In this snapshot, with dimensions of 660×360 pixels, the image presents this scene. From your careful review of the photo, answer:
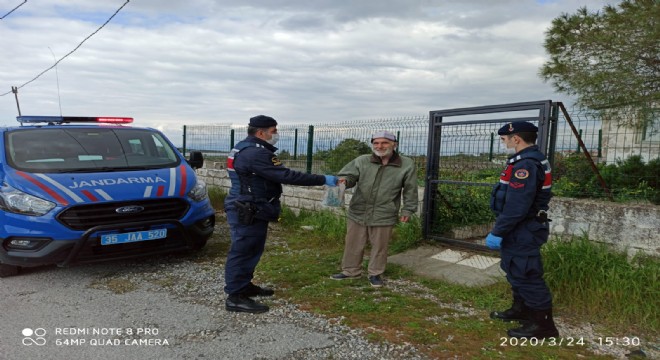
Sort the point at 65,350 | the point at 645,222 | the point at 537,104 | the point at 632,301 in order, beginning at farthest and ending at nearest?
the point at 537,104
the point at 645,222
the point at 632,301
the point at 65,350

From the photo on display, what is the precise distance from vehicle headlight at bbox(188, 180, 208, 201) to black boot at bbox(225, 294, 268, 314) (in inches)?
68.0

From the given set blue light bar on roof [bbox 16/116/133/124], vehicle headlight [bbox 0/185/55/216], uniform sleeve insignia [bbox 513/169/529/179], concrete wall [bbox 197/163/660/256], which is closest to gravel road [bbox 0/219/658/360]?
vehicle headlight [bbox 0/185/55/216]

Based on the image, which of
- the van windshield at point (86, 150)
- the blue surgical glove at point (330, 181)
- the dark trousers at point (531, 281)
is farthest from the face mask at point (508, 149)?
the van windshield at point (86, 150)

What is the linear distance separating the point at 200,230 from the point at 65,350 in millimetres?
2195

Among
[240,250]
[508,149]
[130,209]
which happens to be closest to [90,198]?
[130,209]

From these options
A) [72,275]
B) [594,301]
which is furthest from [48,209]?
[594,301]

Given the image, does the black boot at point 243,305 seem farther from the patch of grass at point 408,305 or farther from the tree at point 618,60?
the tree at point 618,60

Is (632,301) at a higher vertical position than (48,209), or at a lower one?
lower

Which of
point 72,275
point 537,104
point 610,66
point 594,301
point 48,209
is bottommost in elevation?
point 72,275

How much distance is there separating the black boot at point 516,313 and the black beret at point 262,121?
2476mm

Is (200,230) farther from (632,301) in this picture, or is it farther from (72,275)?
(632,301)

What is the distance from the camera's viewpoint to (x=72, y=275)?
484 cm

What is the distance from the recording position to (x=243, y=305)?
3.80 metres

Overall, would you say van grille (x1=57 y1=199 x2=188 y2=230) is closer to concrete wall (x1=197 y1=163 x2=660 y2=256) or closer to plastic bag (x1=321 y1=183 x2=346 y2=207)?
plastic bag (x1=321 y1=183 x2=346 y2=207)
